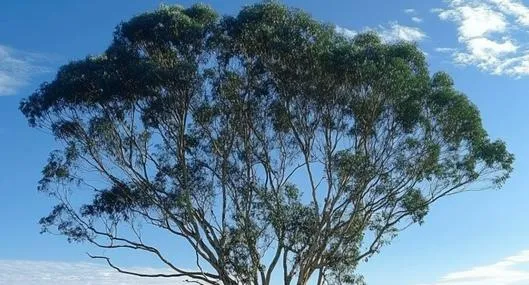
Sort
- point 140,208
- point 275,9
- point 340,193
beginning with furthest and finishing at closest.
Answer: point 140,208 → point 340,193 → point 275,9

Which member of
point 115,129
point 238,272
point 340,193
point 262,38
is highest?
point 262,38

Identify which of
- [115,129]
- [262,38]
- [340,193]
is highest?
[262,38]

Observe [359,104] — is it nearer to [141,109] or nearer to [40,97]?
[141,109]

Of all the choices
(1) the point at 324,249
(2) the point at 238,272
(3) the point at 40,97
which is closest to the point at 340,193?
(1) the point at 324,249

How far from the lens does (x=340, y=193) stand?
74.0 feet

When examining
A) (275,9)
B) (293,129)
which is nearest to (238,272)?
(293,129)

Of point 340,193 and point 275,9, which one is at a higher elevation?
point 275,9

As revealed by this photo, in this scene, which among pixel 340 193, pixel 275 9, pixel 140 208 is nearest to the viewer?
pixel 275 9

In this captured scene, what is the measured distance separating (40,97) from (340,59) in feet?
30.3

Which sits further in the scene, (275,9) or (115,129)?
(115,129)

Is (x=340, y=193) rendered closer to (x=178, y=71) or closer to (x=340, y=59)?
(x=340, y=59)

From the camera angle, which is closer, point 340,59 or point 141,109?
point 340,59

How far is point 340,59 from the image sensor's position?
69.4 feet

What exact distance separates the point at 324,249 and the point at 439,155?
454 centimetres
